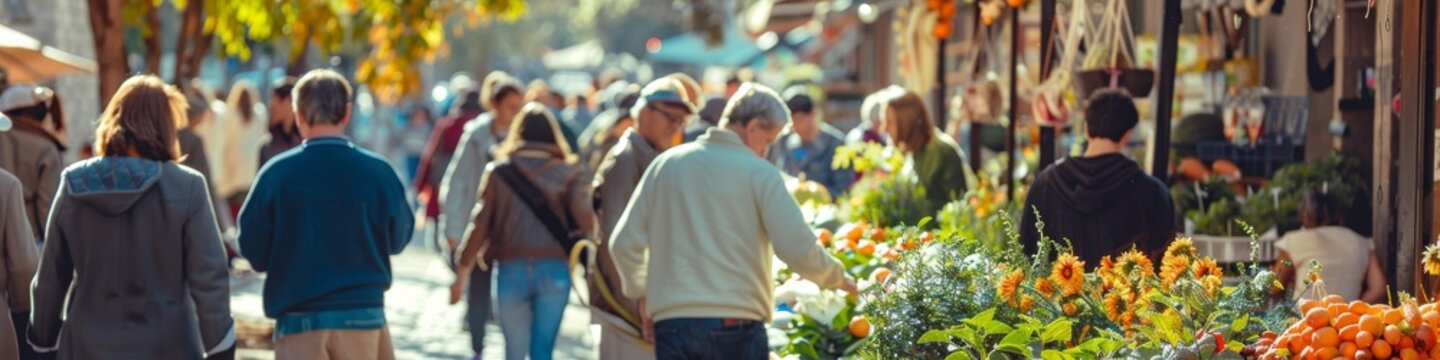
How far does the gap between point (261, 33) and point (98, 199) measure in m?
7.24

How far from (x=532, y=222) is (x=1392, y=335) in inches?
200

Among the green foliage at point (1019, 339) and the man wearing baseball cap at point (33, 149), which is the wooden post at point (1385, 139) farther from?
the man wearing baseball cap at point (33, 149)

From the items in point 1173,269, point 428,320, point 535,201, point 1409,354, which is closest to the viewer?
point 1409,354

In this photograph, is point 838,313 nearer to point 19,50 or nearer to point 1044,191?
point 1044,191

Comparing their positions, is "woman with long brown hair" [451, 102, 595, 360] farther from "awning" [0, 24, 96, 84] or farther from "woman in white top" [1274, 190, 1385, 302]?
"woman in white top" [1274, 190, 1385, 302]

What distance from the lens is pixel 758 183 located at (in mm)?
7102

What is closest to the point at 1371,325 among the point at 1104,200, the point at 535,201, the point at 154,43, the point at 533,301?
the point at 1104,200

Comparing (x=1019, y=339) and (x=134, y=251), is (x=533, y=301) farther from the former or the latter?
(x=1019, y=339)

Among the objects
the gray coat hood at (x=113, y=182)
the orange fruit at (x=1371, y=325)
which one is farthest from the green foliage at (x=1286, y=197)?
the gray coat hood at (x=113, y=182)

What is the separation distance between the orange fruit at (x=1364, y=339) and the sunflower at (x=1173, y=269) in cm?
65

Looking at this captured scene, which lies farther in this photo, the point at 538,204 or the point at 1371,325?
the point at 538,204

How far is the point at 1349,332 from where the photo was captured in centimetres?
589

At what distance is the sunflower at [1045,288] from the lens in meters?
6.80

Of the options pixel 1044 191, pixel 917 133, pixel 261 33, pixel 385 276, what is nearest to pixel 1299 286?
pixel 1044 191
